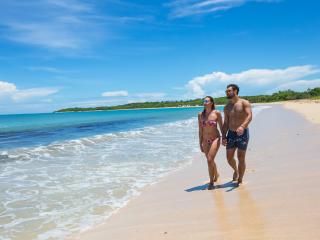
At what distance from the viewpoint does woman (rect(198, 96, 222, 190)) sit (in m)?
6.87

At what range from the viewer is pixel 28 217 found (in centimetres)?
610

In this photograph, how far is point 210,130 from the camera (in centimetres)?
691

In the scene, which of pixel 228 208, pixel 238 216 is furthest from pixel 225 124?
pixel 238 216

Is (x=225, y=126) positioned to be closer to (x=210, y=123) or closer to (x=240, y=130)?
(x=210, y=123)

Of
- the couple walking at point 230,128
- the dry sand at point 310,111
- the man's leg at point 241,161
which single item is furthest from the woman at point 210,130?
the dry sand at point 310,111

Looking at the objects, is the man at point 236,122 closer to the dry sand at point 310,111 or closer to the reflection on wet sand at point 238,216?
the reflection on wet sand at point 238,216

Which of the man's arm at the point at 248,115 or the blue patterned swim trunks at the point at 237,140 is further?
the blue patterned swim trunks at the point at 237,140

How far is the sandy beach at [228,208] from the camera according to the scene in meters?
4.25

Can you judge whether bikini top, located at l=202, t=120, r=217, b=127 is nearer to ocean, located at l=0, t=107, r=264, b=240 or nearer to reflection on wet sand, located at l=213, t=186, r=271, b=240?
reflection on wet sand, located at l=213, t=186, r=271, b=240

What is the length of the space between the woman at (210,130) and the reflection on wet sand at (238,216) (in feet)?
2.05

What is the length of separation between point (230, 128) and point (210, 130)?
0.40 metres

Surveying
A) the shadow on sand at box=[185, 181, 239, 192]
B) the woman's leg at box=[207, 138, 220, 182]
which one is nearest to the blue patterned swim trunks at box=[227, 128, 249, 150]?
the woman's leg at box=[207, 138, 220, 182]

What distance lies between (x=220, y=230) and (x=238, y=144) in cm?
254

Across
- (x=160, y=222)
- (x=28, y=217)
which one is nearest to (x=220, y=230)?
(x=160, y=222)
